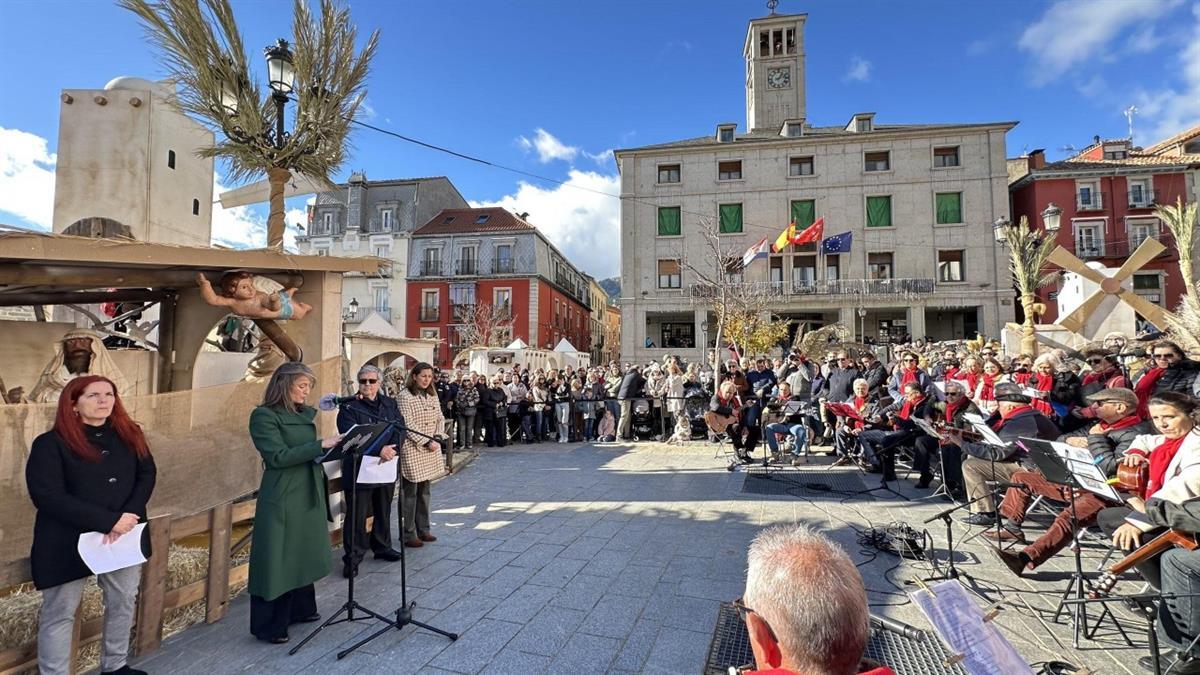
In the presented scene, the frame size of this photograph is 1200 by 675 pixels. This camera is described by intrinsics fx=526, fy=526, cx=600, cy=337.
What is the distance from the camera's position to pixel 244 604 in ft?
12.4

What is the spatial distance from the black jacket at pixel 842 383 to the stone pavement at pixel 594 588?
309 cm

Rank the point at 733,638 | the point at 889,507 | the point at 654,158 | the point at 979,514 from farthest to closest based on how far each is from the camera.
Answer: the point at 654,158 → the point at 889,507 → the point at 979,514 → the point at 733,638

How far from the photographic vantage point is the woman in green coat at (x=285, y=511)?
10.3 ft

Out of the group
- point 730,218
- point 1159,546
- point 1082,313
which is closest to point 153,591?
point 1159,546

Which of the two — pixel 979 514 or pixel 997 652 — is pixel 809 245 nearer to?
pixel 979 514

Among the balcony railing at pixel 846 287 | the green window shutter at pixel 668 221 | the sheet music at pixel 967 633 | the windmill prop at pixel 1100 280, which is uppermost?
the green window shutter at pixel 668 221

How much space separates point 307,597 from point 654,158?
3078cm

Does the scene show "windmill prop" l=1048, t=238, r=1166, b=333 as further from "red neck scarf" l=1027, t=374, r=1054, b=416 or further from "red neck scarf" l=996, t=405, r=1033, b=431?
"red neck scarf" l=996, t=405, r=1033, b=431

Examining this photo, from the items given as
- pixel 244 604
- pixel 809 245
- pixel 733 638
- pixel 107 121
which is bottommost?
pixel 244 604

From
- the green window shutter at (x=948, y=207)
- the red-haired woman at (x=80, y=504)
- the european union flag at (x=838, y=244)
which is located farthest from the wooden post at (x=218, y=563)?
the green window shutter at (x=948, y=207)

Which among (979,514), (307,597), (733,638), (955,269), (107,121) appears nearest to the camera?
(733,638)

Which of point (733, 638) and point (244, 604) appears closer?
point (733, 638)

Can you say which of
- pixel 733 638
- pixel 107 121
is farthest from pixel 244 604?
pixel 107 121

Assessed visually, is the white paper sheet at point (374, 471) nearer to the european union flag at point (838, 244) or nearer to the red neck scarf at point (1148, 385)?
the red neck scarf at point (1148, 385)
